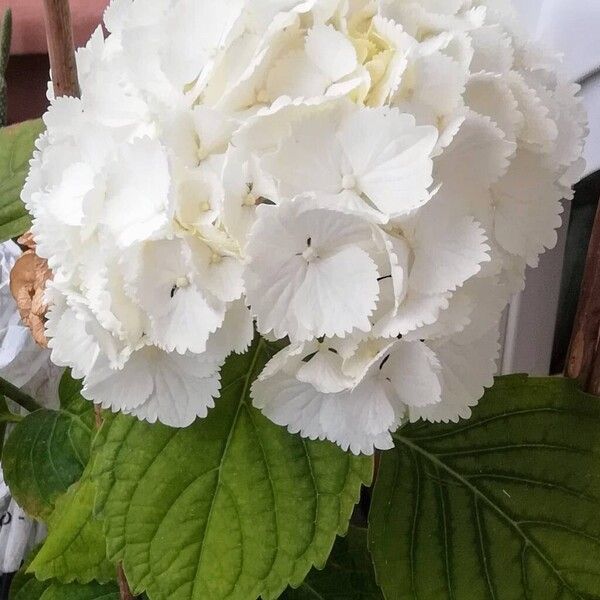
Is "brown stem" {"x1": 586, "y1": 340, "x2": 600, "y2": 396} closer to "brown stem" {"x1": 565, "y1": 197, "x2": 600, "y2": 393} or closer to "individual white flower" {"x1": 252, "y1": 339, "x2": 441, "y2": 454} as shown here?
"brown stem" {"x1": 565, "y1": 197, "x2": 600, "y2": 393}

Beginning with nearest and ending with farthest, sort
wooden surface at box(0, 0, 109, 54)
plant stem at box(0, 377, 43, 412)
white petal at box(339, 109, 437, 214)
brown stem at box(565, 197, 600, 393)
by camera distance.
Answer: white petal at box(339, 109, 437, 214) → brown stem at box(565, 197, 600, 393) → plant stem at box(0, 377, 43, 412) → wooden surface at box(0, 0, 109, 54)

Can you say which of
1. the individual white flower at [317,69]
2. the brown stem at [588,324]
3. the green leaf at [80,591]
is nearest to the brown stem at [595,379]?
→ the brown stem at [588,324]

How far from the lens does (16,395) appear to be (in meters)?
0.50

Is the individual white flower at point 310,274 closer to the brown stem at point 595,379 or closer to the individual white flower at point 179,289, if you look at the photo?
the individual white flower at point 179,289

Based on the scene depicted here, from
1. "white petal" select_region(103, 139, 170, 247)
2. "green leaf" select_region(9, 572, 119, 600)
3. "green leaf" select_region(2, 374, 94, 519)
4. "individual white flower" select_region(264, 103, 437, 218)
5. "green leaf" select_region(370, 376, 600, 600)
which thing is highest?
"individual white flower" select_region(264, 103, 437, 218)

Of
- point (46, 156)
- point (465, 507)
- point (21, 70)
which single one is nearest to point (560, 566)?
point (465, 507)

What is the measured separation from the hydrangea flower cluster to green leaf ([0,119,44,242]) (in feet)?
0.54

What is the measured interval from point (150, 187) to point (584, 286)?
0.25m

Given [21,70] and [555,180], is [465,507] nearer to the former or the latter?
[555,180]

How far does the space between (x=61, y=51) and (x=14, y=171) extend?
158 millimetres

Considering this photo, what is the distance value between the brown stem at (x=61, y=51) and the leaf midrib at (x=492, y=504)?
0.27m

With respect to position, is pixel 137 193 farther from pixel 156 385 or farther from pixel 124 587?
pixel 124 587

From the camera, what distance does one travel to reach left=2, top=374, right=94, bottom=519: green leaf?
0.47 m

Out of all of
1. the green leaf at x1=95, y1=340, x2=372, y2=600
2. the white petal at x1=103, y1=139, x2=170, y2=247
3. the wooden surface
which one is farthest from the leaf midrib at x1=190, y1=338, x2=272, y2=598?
the wooden surface
